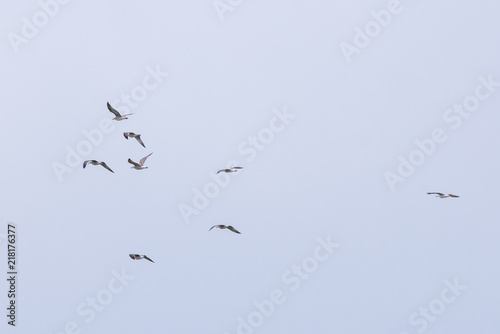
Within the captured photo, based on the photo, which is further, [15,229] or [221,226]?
[15,229]

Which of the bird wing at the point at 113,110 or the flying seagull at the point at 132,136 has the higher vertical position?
the bird wing at the point at 113,110

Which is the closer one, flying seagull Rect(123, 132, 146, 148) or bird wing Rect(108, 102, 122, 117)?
bird wing Rect(108, 102, 122, 117)

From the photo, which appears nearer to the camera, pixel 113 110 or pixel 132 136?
pixel 113 110

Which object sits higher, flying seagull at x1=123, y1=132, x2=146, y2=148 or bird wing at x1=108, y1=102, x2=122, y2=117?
bird wing at x1=108, y1=102, x2=122, y2=117

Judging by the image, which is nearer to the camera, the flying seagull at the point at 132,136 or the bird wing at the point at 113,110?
the bird wing at the point at 113,110

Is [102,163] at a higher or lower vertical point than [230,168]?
higher

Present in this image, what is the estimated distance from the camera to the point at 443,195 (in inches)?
1950

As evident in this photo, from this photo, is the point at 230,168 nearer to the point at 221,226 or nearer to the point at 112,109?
the point at 221,226

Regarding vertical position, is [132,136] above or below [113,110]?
below

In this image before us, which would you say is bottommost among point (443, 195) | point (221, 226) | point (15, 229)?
point (443, 195)

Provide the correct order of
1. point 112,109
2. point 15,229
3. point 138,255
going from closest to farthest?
point 112,109 → point 138,255 → point 15,229

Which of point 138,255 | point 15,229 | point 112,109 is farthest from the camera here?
point 15,229

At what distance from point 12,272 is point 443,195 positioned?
1072 inches

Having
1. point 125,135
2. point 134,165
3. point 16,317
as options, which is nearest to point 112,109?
point 125,135
